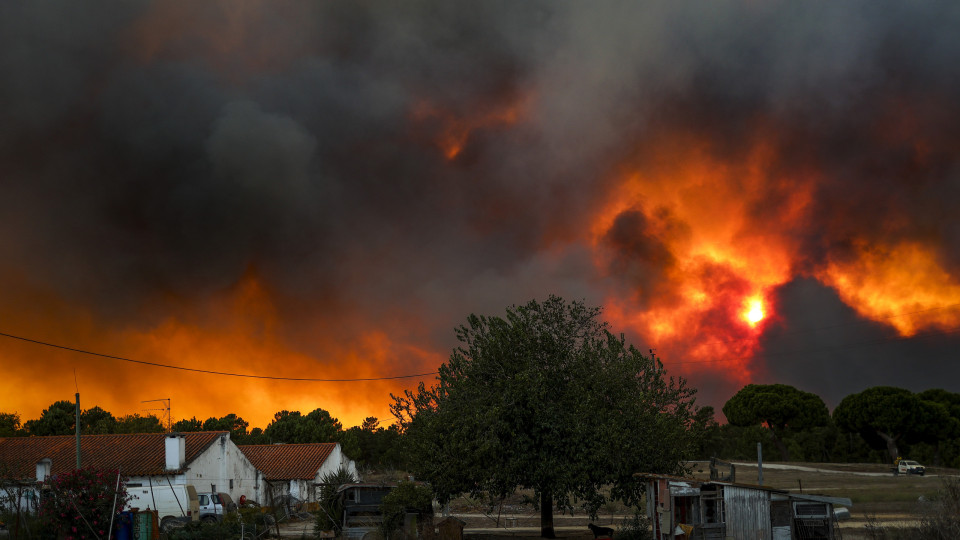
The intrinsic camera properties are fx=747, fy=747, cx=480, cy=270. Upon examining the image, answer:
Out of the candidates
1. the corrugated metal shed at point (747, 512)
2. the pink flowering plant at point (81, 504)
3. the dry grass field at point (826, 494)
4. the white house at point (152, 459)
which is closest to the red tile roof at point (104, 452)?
the white house at point (152, 459)

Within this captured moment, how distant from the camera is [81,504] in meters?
31.9

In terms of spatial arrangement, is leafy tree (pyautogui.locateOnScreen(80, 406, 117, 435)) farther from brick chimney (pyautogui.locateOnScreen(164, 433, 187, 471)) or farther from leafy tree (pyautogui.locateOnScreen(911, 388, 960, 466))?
leafy tree (pyautogui.locateOnScreen(911, 388, 960, 466))

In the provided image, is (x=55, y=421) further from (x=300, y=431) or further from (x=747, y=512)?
(x=747, y=512)

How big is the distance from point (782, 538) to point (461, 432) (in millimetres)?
13580

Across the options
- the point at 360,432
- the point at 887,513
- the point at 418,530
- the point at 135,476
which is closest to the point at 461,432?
the point at 418,530

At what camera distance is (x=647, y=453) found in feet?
109

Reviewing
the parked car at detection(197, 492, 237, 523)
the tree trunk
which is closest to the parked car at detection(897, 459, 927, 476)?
the tree trunk

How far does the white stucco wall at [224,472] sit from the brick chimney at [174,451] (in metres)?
0.84

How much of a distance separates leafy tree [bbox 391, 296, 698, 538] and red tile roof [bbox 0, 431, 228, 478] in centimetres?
2650

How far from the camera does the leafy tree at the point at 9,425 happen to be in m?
118

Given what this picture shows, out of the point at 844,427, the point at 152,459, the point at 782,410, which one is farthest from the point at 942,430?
the point at 152,459

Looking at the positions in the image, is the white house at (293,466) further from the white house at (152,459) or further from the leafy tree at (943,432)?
the leafy tree at (943,432)

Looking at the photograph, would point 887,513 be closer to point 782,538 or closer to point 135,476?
point 782,538

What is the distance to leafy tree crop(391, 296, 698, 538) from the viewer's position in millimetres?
32656
